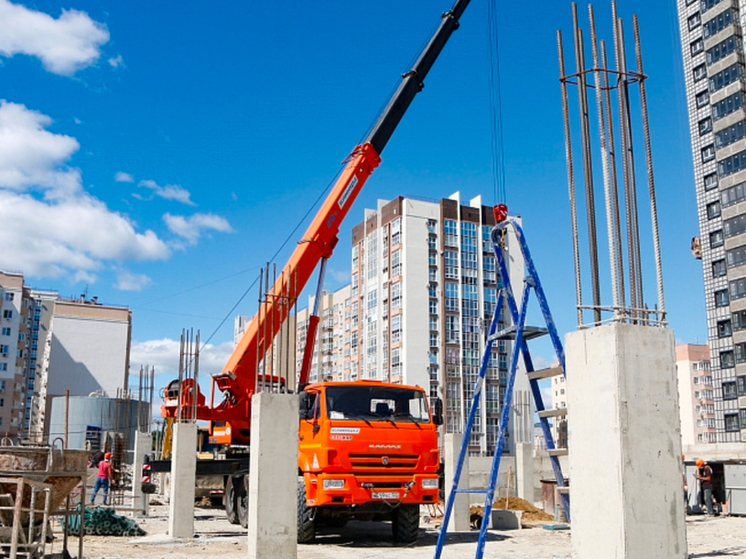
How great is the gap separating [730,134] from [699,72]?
10013 mm

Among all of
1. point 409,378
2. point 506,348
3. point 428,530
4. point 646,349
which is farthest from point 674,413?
point 506,348

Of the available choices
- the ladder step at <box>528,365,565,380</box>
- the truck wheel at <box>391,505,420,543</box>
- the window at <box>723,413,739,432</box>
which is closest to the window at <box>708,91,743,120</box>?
the window at <box>723,413,739,432</box>

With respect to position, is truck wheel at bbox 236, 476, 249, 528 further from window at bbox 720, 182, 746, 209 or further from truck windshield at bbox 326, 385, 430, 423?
window at bbox 720, 182, 746, 209

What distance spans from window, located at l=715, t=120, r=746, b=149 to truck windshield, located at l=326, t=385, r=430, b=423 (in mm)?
44471

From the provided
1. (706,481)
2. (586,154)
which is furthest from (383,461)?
(706,481)

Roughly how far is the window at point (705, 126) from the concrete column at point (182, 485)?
5400 cm

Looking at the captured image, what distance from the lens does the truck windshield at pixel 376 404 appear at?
13500 mm

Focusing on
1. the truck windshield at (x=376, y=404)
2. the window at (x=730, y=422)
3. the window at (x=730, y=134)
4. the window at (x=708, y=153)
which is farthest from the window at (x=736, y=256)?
the truck windshield at (x=376, y=404)

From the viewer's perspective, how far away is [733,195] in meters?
50.8

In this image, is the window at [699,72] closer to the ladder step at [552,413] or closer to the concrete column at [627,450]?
the ladder step at [552,413]

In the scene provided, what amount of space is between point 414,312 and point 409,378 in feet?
21.5

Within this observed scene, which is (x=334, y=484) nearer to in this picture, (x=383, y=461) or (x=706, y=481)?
(x=383, y=461)

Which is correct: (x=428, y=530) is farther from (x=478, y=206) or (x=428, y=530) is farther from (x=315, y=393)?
(x=478, y=206)

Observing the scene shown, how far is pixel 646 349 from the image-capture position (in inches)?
232
